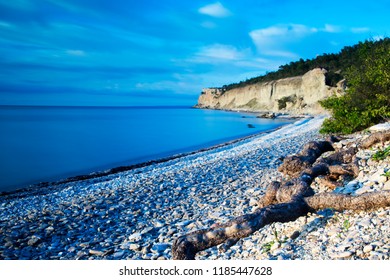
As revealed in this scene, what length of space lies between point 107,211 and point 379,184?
6692mm

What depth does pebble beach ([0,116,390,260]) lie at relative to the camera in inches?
182

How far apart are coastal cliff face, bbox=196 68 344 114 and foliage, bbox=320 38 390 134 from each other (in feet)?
114

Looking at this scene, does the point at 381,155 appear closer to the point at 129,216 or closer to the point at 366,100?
the point at 129,216

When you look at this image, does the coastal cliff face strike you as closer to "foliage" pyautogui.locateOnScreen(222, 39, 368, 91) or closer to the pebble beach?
"foliage" pyautogui.locateOnScreen(222, 39, 368, 91)

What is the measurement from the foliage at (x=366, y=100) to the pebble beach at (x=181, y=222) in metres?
7.31

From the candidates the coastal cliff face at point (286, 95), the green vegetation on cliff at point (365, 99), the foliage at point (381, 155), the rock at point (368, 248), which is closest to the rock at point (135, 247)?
the rock at point (368, 248)

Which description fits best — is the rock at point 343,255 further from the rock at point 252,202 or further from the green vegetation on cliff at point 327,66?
the green vegetation on cliff at point 327,66

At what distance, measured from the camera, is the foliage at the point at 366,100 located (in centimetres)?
1584

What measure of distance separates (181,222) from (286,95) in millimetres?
90134

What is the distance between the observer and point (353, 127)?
17531mm

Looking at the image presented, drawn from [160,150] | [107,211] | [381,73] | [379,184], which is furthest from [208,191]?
[160,150]

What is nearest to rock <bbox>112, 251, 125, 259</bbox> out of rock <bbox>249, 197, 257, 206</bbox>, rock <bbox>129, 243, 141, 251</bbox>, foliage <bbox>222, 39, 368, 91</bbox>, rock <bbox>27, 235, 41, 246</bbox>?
rock <bbox>129, 243, 141, 251</bbox>

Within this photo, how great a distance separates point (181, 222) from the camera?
7586mm

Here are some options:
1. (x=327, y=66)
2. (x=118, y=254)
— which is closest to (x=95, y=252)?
(x=118, y=254)
